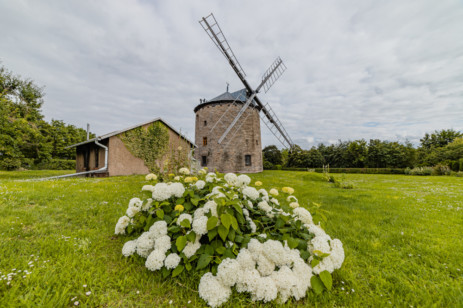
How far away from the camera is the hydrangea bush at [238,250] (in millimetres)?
1772

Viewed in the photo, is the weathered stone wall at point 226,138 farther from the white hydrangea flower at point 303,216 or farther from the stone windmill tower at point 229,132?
the white hydrangea flower at point 303,216

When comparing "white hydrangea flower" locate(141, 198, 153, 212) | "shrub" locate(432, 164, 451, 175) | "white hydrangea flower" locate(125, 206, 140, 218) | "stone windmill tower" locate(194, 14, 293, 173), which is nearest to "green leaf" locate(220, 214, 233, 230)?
"white hydrangea flower" locate(141, 198, 153, 212)

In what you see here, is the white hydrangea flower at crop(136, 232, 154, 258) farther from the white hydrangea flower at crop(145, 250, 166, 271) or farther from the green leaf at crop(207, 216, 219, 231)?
the green leaf at crop(207, 216, 219, 231)

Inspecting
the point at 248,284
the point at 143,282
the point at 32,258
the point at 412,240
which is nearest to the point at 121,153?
the point at 32,258

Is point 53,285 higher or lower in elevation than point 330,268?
lower

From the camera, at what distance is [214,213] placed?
2094 mm

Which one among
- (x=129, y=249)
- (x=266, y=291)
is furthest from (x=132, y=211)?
(x=266, y=291)

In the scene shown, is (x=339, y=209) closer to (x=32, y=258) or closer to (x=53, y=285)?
(x=53, y=285)

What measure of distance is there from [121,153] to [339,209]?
13.8m

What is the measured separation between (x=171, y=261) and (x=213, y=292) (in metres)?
0.59

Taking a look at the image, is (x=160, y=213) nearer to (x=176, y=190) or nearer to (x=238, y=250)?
(x=176, y=190)

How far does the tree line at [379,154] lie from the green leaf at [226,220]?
2400 centimetres

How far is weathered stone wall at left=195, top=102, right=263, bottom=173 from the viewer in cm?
1838

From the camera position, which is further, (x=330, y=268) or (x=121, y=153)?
(x=121, y=153)
